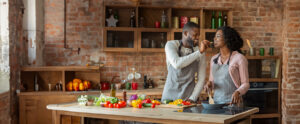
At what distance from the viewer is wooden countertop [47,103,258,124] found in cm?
247

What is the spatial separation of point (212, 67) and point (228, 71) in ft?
0.76

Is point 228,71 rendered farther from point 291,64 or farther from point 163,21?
point 291,64

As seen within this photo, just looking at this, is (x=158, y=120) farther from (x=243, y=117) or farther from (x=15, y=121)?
(x=15, y=121)

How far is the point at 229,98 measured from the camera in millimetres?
3117

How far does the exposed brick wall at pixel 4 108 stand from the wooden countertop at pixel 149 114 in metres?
1.64

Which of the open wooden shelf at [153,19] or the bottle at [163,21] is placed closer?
the open wooden shelf at [153,19]

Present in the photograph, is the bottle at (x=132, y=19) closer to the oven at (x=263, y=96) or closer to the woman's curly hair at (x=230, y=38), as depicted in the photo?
the oven at (x=263, y=96)

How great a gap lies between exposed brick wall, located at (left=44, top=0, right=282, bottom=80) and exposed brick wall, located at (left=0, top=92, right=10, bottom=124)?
4.51 feet

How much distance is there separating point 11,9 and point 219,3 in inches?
138

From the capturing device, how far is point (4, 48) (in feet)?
14.9

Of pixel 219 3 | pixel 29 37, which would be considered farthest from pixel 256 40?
pixel 29 37

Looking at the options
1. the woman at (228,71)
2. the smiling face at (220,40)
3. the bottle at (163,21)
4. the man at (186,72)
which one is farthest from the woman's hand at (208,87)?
the bottle at (163,21)

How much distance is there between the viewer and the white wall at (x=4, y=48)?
14.7 feet

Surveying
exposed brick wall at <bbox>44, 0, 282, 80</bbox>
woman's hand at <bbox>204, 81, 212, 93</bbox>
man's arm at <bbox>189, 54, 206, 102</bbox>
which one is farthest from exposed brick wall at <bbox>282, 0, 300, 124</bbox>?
woman's hand at <bbox>204, 81, 212, 93</bbox>
